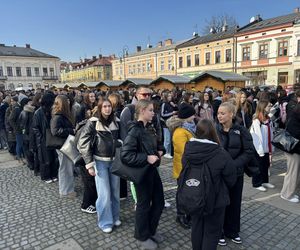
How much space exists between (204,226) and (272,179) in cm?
370

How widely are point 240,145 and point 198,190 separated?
1.13 metres

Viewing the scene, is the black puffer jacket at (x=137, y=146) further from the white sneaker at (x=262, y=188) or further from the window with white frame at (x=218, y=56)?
the window with white frame at (x=218, y=56)

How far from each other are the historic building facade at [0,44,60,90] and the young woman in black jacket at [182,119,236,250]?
68148mm

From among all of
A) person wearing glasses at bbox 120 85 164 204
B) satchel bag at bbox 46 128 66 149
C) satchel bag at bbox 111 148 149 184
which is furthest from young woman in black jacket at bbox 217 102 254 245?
satchel bag at bbox 46 128 66 149

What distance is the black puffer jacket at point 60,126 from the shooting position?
4602 millimetres

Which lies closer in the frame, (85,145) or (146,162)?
(146,162)

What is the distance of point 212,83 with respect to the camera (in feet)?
64.8


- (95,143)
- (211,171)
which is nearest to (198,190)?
(211,171)

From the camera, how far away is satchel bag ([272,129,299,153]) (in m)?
4.29

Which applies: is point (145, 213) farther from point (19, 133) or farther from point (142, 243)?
point (19, 133)

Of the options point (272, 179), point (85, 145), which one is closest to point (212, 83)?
point (272, 179)

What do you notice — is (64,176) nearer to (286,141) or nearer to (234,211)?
Answer: (234,211)

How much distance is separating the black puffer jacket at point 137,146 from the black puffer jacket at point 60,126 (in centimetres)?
207

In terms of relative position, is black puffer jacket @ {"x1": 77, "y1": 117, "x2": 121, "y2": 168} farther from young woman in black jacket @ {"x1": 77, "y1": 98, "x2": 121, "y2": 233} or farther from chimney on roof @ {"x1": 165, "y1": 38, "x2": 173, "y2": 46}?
chimney on roof @ {"x1": 165, "y1": 38, "x2": 173, "y2": 46}
